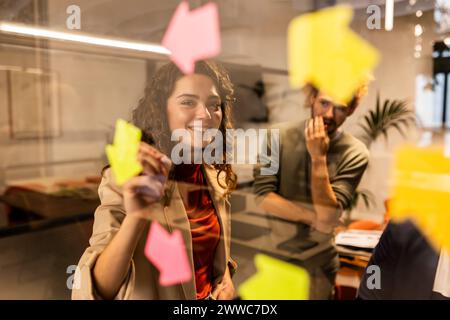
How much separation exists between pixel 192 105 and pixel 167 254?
0.45m

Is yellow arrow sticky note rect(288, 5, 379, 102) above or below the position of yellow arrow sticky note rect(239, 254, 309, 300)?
above

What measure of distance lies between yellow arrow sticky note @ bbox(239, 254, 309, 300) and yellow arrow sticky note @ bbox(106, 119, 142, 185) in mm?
473

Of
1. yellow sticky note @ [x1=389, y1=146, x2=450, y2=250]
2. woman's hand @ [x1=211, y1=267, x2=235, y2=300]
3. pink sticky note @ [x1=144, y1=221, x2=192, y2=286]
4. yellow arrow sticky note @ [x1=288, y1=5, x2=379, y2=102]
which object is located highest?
yellow arrow sticky note @ [x1=288, y1=5, x2=379, y2=102]

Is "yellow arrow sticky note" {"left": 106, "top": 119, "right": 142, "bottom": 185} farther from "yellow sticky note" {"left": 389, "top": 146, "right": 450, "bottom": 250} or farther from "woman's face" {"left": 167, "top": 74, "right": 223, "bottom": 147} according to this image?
"yellow sticky note" {"left": 389, "top": 146, "right": 450, "bottom": 250}

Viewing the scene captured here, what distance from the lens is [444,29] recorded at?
111 centimetres

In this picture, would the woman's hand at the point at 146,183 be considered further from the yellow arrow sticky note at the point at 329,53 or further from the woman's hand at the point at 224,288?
the yellow arrow sticky note at the point at 329,53

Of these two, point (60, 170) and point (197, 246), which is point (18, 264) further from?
point (197, 246)

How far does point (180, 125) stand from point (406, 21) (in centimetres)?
76

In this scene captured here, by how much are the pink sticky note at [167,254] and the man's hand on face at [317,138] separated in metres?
0.49

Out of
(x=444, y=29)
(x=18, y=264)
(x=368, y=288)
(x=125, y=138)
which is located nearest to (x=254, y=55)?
(x=125, y=138)

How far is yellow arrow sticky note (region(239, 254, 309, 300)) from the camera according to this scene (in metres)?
1.12

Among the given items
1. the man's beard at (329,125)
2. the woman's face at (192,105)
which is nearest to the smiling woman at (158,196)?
the woman's face at (192,105)

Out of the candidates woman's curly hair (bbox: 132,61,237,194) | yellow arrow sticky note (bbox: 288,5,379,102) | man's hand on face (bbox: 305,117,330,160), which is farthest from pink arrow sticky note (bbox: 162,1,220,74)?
man's hand on face (bbox: 305,117,330,160)

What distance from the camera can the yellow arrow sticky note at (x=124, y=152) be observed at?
1.05 m
